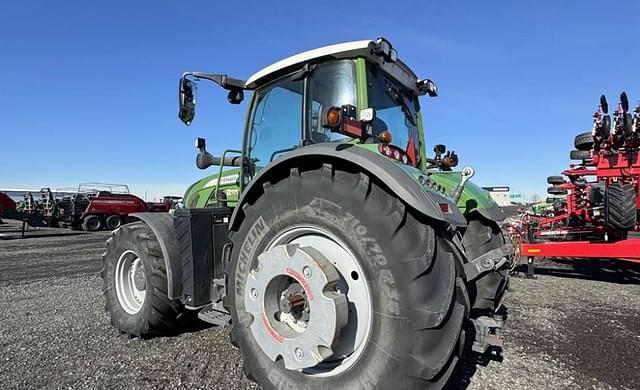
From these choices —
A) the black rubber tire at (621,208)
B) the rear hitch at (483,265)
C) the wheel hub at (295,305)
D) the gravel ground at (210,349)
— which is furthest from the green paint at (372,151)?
the black rubber tire at (621,208)

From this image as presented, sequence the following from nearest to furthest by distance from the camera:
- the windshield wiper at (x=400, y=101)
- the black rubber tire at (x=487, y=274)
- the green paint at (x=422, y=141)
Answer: the black rubber tire at (x=487, y=274) → the windshield wiper at (x=400, y=101) → the green paint at (x=422, y=141)

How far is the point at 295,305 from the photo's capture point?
201 centimetres

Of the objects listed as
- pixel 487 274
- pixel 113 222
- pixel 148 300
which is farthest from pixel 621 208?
pixel 113 222

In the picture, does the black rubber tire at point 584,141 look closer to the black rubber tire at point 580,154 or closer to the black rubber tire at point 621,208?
the black rubber tire at point 580,154

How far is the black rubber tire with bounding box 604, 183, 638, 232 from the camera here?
5477 millimetres

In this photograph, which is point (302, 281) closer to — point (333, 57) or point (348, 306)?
point (348, 306)

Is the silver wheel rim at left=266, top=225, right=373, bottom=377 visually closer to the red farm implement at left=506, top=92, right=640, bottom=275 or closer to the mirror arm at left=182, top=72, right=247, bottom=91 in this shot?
the mirror arm at left=182, top=72, right=247, bottom=91

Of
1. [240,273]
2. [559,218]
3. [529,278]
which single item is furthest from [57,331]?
[559,218]

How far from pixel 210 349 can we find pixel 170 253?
0.85 m

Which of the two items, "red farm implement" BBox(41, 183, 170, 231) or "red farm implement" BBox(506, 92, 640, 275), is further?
"red farm implement" BBox(41, 183, 170, 231)

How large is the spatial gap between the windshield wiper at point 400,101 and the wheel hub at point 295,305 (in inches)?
66.8

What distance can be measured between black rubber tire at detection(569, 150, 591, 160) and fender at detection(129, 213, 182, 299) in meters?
8.62

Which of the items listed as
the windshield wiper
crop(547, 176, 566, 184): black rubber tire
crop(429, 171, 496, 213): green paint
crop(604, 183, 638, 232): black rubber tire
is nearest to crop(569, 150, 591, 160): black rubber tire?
crop(547, 176, 566, 184): black rubber tire

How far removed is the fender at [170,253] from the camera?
9.83 ft
